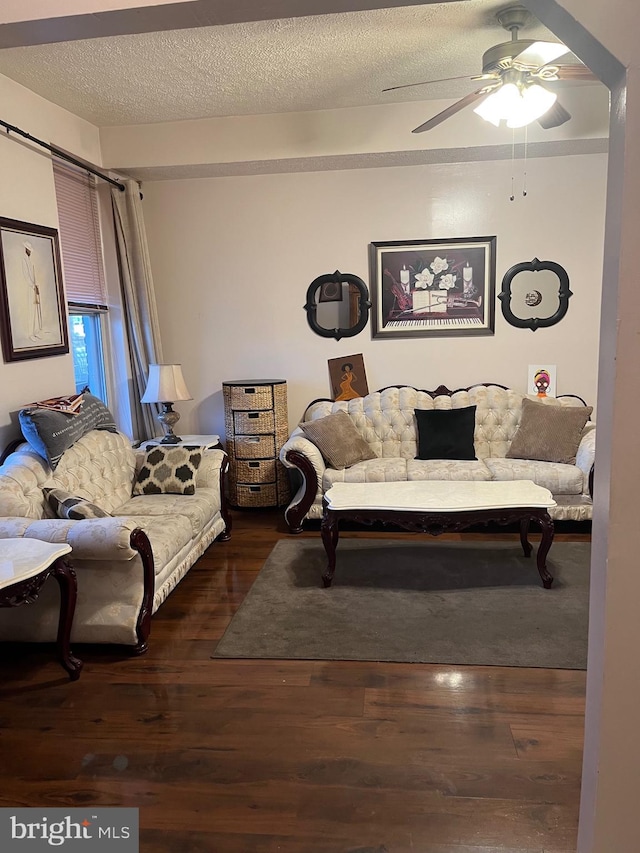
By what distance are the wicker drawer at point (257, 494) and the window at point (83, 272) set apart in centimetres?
133

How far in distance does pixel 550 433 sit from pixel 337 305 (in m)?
1.93

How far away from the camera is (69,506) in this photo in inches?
123

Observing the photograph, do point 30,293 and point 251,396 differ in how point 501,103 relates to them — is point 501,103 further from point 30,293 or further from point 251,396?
point 30,293

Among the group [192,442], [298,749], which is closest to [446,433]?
[192,442]

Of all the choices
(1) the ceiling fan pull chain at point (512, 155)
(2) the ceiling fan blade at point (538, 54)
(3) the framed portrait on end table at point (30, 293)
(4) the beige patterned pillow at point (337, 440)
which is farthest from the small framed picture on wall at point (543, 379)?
(3) the framed portrait on end table at point (30, 293)

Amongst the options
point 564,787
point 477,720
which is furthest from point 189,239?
point 564,787

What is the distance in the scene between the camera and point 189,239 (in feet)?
17.1

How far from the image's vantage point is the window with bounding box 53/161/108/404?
174 inches

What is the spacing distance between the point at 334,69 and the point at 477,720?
3524 millimetres

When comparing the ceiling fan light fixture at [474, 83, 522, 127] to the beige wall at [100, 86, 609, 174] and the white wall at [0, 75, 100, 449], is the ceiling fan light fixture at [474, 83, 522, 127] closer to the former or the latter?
the beige wall at [100, 86, 609, 174]

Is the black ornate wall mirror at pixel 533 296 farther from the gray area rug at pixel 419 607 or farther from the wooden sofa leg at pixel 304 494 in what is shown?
the wooden sofa leg at pixel 304 494

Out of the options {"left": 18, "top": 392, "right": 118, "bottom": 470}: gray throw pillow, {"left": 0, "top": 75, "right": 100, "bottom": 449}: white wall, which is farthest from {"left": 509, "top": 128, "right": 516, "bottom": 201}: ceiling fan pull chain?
{"left": 18, "top": 392, "right": 118, "bottom": 470}: gray throw pillow

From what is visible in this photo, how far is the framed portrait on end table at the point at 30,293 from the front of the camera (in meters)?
3.59

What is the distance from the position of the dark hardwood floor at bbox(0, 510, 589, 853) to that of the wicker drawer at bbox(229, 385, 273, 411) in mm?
2207
